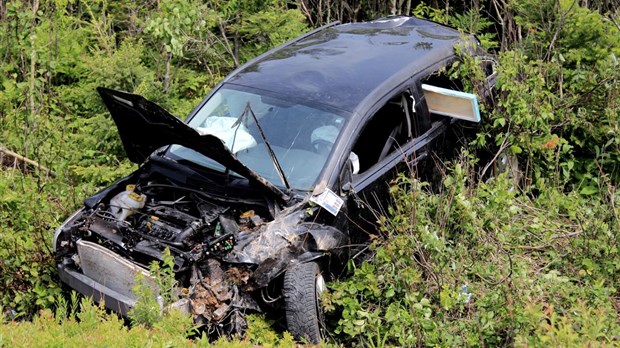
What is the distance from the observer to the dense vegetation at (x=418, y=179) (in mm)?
5504

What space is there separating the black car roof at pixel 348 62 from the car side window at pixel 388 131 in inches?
9.6

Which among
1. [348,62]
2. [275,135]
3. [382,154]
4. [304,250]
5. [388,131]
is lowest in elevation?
[304,250]

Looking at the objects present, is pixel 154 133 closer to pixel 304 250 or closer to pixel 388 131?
pixel 304 250

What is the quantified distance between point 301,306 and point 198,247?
2.72 feet

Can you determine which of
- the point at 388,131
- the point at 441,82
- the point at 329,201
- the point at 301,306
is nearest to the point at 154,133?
the point at 329,201

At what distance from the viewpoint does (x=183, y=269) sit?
5.53 meters

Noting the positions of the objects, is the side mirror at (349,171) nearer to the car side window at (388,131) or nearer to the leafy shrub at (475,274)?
the car side window at (388,131)

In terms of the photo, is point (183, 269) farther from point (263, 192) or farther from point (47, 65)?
point (47, 65)

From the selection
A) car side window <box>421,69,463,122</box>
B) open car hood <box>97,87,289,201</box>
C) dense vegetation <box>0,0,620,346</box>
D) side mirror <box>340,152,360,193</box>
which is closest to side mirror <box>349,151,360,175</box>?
side mirror <box>340,152,360,193</box>

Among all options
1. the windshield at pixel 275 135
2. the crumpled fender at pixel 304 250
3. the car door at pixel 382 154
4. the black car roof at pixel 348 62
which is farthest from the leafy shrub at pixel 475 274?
the black car roof at pixel 348 62

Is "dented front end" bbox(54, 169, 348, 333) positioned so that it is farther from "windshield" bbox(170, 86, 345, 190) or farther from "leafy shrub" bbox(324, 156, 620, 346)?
"leafy shrub" bbox(324, 156, 620, 346)

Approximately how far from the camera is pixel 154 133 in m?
6.27

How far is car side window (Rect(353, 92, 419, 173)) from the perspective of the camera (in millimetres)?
6844

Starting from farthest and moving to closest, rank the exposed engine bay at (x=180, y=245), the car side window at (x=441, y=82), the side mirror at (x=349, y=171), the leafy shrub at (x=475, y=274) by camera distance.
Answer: the car side window at (x=441, y=82), the side mirror at (x=349, y=171), the exposed engine bay at (x=180, y=245), the leafy shrub at (x=475, y=274)
